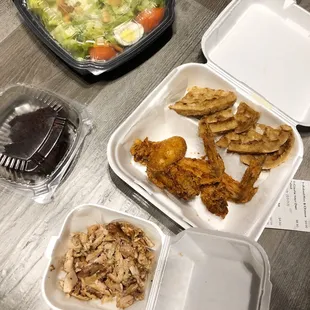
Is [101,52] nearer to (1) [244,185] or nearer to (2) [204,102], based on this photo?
(2) [204,102]

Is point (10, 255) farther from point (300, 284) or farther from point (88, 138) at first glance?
point (300, 284)

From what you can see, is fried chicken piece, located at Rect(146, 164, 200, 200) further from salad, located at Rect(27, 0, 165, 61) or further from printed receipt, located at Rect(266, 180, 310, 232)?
salad, located at Rect(27, 0, 165, 61)

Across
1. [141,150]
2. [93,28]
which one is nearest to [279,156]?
[141,150]

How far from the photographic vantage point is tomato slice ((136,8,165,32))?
1140mm

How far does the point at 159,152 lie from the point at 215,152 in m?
0.14

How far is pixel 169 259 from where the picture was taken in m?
0.97

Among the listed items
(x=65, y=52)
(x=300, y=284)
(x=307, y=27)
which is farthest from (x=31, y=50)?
(x=300, y=284)

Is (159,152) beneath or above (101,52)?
beneath

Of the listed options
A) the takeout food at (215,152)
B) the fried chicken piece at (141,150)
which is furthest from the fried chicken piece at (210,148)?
the fried chicken piece at (141,150)

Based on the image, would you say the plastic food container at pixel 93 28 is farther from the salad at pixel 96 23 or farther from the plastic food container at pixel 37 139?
the plastic food container at pixel 37 139

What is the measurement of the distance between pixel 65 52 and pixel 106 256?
512 millimetres

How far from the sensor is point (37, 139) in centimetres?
103

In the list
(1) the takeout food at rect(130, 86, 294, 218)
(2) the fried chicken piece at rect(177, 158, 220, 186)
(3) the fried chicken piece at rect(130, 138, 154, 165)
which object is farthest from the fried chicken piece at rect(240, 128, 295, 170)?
(3) the fried chicken piece at rect(130, 138, 154, 165)

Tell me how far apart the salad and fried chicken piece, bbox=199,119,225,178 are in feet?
0.92
